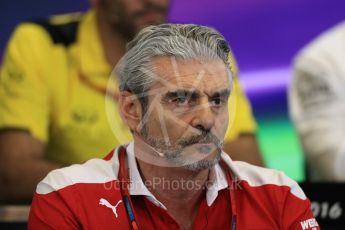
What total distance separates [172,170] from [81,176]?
9.0 inches

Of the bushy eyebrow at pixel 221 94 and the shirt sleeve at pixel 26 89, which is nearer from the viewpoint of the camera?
the bushy eyebrow at pixel 221 94

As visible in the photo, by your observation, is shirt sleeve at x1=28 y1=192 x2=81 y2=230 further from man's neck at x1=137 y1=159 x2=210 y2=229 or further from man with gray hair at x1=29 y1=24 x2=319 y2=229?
man's neck at x1=137 y1=159 x2=210 y2=229

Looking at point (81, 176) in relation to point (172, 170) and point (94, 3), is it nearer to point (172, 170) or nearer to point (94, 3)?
point (172, 170)

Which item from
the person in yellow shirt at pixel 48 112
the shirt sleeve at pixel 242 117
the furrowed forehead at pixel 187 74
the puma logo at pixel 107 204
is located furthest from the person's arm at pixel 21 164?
the furrowed forehead at pixel 187 74

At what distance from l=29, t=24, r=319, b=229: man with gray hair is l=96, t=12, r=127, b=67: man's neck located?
1.05m

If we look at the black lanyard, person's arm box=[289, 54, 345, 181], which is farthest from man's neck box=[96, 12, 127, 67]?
the black lanyard

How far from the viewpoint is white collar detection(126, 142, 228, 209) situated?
5.93 ft

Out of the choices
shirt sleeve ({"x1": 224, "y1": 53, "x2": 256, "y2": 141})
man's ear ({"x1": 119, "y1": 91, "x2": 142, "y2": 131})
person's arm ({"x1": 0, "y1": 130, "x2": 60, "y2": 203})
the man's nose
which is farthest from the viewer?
shirt sleeve ({"x1": 224, "y1": 53, "x2": 256, "y2": 141})

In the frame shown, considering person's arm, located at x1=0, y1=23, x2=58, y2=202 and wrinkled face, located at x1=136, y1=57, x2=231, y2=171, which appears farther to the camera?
person's arm, located at x1=0, y1=23, x2=58, y2=202

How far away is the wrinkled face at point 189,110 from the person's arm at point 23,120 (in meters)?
1.10

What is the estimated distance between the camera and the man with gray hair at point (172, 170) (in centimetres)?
172

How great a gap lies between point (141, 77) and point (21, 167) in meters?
1.15

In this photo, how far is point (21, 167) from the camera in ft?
9.10

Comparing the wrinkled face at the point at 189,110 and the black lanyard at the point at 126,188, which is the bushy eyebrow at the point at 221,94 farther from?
the black lanyard at the point at 126,188
